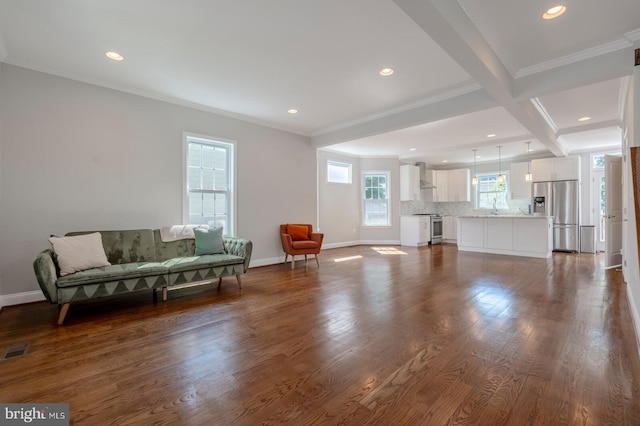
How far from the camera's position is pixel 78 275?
2.76 metres

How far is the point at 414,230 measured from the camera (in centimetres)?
817

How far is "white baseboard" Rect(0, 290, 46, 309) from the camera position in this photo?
3.16 meters

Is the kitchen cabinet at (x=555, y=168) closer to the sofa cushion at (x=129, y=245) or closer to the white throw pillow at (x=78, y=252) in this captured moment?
the sofa cushion at (x=129, y=245)

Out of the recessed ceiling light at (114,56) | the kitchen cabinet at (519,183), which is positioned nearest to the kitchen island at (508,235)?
the kitchen cabinet at (519,183)

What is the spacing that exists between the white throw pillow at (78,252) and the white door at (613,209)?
737 centimetres

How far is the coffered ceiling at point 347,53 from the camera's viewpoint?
2.39m

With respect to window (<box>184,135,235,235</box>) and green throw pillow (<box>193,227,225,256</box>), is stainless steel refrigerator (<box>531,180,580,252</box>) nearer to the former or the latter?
window (<box>184,135,235,235</box>)

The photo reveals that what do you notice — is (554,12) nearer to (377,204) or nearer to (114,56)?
(114,56)

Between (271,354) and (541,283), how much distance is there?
3.93 m

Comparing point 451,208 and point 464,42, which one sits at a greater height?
point 464,42

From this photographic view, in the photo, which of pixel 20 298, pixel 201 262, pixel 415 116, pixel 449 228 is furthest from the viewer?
pixel 449 228

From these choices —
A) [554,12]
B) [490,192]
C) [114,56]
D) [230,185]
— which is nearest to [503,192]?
[490,192]

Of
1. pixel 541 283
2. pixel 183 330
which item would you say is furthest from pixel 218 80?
pixel 541 283

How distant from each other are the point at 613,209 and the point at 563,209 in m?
2.60
